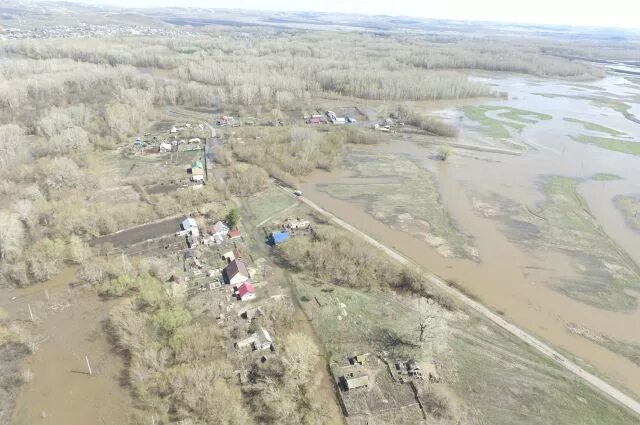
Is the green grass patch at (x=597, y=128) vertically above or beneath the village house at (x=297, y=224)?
above

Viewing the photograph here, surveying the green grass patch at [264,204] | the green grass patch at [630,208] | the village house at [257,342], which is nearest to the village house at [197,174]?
the green grass patch at [264,204]

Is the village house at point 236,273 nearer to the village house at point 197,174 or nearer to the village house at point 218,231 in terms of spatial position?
the village house at point 218,231

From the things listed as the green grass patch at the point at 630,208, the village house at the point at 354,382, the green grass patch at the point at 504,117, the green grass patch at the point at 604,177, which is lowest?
the village house at the point at 354,382

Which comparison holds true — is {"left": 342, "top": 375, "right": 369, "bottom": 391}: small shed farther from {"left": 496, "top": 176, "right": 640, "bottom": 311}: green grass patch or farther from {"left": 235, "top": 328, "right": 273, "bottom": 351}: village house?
{"left": 496, "top": 176, "right": 640, "bottom": 311}: green grass patch

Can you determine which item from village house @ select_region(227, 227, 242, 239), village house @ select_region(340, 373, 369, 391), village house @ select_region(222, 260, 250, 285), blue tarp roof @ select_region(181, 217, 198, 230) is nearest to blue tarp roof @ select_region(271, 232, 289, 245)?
village house @ select_region(227, 227, 242, 239)

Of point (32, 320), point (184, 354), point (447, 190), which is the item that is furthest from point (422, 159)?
point (32, 320)

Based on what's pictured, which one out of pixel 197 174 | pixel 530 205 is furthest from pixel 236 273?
pixel 530 205
